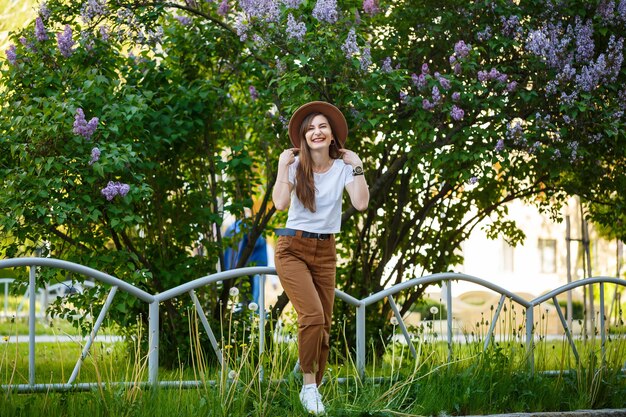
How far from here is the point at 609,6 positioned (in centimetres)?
820

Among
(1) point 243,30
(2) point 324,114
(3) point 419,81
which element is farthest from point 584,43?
(2) point 324,114

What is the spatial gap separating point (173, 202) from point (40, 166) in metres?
1.99

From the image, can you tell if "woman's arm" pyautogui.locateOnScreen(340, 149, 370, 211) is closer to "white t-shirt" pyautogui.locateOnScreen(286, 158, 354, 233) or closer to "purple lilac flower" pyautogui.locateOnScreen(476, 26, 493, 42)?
"white t-shirt" pyautogui.locateOnScreen(286, 158, 354, 233)

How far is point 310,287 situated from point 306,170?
2.10ft

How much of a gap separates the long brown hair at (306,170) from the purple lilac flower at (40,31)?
10.9 ft

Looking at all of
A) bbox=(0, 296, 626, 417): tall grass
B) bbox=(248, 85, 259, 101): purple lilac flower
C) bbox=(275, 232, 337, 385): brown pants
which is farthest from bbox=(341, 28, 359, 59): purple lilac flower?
bbox=(275, 232, 337, 385): brown pants

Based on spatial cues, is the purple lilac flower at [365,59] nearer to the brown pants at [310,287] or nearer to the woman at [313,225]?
the woman at [313,225]

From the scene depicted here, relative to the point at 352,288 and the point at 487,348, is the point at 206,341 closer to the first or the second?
the point at 352,288

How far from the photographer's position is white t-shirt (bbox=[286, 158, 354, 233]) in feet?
18.6

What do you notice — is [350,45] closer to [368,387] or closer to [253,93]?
[253,93]

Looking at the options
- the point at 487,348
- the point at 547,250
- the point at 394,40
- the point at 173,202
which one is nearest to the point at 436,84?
the point at 394,40

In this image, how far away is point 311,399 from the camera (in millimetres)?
5613

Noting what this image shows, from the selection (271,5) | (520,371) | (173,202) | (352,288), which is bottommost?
(520,371)

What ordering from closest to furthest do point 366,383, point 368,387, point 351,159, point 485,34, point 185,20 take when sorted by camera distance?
point 351,159 < point 368,387 < point 366,383 < point 485,34 < point 185,20
